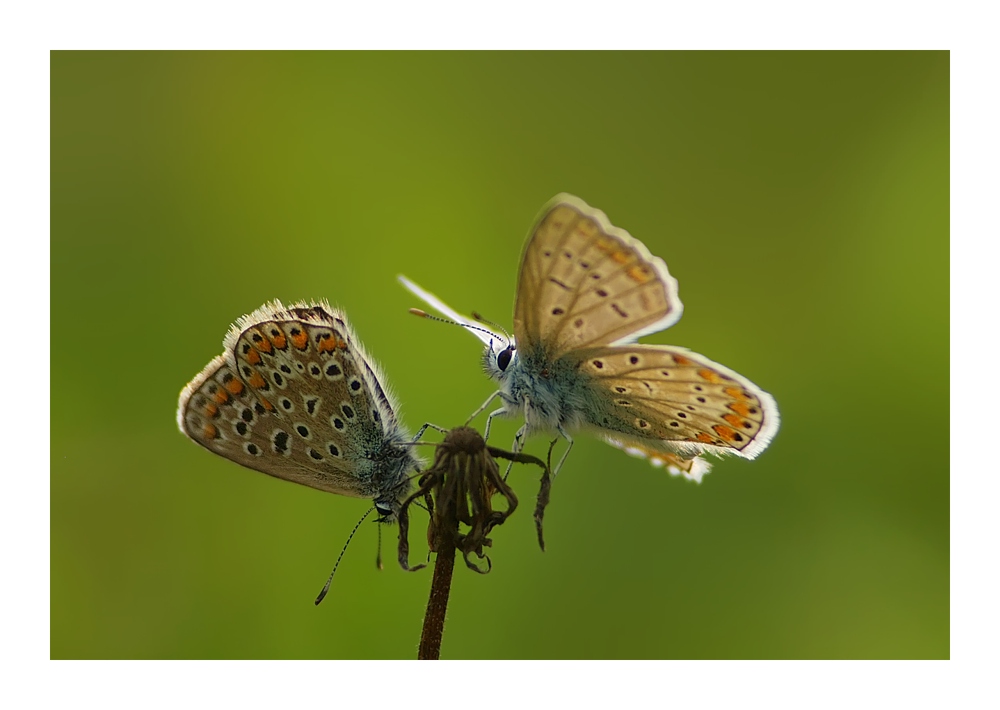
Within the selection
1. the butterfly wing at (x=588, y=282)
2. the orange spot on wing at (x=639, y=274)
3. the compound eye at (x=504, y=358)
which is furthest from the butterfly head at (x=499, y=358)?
the orange spot on wing at (x=639, y=274)

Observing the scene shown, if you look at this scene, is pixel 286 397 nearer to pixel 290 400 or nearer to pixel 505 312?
pixel 290 400

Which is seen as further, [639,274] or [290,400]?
[639,274]

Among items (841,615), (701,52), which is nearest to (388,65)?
(701,52)

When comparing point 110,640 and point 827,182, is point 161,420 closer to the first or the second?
point 110,640

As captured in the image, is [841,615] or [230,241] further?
[230,241]

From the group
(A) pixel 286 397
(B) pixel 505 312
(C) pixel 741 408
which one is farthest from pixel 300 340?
(B) pixel 505 312

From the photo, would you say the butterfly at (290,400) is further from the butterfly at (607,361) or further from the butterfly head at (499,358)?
the butterfly head at (499,358)

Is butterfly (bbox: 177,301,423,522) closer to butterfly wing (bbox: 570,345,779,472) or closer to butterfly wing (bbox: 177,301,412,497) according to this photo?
butterfly wing (bbox: 177,301,412,497)
